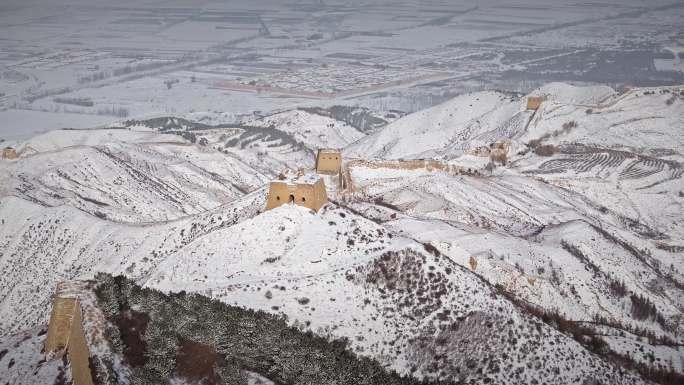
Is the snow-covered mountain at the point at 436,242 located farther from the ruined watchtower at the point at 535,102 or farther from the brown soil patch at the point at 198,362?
the brown soil patch at the point at 198,362

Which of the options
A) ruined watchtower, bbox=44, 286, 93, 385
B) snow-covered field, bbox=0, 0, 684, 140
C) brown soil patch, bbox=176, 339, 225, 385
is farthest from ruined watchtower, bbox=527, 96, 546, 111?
ruined watchtower, bbox=44, 286, 93, 385

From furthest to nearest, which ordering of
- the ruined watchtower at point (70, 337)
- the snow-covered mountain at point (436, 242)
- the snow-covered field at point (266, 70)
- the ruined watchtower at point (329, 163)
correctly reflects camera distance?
1. the snow-covered field at point (266, 70)
2. the ruined watchtower at point (329, 163)
3. the snow-covered mountain at point (436, 242)
4. the ruined watchtower at point (70, 337)

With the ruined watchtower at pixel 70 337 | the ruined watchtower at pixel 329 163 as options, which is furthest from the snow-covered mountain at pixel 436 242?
the ruined watchtower at pixel 70 337

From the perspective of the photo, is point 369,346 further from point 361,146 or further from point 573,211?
point 361,146

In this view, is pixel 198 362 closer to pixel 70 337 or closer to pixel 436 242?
pixel 70 337

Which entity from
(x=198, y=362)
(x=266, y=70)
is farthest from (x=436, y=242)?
(x=266, y=70)

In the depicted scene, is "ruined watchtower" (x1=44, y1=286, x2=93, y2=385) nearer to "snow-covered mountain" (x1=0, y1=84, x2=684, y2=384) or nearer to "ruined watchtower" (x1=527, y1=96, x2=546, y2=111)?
"snow-covered mountain" (x1=0, y1=84, x2=684, y2=384)

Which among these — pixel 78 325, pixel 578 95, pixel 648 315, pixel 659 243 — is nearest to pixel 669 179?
pixel 659 243
